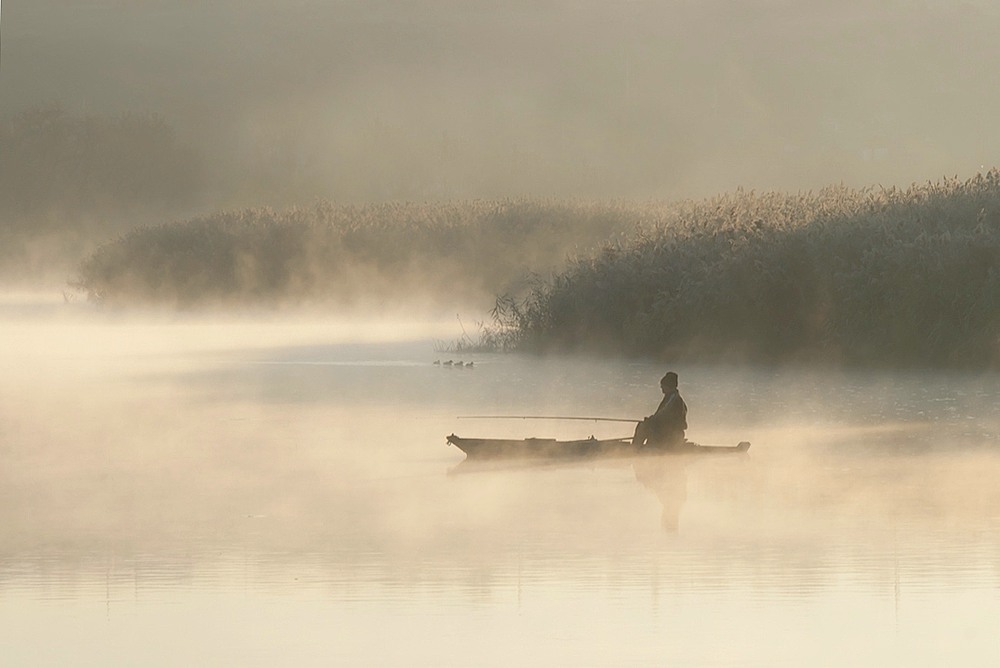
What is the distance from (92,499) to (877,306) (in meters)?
15.5

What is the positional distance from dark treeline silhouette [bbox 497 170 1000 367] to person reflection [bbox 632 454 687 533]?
443 inches

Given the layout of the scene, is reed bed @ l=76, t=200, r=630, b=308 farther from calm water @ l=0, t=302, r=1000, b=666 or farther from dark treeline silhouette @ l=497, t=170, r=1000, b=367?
calm water @ l=0, t=302, r=1000, b=666

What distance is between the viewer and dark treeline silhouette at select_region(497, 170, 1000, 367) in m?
28.0

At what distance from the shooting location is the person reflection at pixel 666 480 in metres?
14.4

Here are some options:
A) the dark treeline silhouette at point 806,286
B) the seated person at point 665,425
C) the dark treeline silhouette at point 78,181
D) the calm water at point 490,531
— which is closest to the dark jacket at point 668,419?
the seated person at point 665,425

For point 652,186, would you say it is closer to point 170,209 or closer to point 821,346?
point 170,209

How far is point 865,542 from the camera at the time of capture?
13.0 m

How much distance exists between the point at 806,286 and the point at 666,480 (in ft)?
42.7

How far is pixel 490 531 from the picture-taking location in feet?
44.2

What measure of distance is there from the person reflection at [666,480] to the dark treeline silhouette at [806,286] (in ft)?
37.0

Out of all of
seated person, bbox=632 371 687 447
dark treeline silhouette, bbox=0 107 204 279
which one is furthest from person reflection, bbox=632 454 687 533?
dark treeline silhouette, bbox=0 107 204 279

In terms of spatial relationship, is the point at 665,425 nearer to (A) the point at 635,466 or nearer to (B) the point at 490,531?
(A) the point at 635,466

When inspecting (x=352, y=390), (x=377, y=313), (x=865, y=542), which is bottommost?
(x=865, y=542)

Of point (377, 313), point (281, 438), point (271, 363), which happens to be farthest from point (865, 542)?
point (377, 313)
